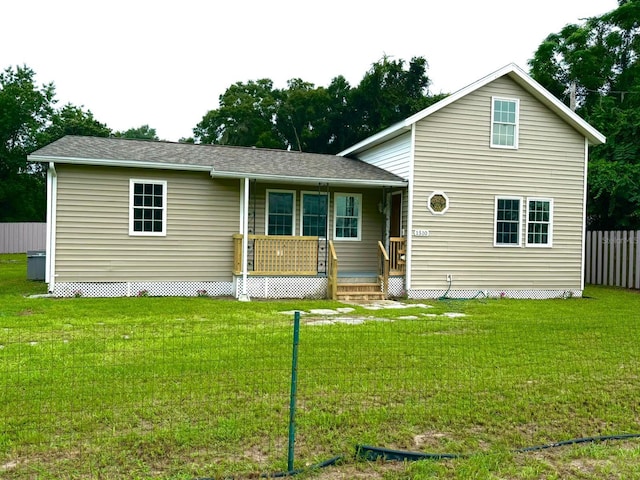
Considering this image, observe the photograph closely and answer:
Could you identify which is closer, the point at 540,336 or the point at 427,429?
the point at 427,429

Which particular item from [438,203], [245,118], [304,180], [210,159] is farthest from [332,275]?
[245,118]

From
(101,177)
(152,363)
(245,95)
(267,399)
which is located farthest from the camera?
(245,95)

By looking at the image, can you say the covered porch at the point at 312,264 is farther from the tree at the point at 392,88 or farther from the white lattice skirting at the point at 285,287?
the tree at the point at 392,88

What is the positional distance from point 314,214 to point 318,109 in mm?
21107

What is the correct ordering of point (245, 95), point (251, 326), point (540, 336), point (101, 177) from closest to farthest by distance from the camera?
point (540, 336)
point (251, 326)
point (101, 177)
point (245, 95)

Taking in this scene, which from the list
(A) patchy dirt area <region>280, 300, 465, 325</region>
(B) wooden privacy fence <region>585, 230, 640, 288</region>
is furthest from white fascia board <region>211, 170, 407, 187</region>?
(B) wooden privacy fence <region>585, 230, 640, 288</region>

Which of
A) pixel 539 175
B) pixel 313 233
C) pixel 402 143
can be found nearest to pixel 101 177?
pixel 313 233

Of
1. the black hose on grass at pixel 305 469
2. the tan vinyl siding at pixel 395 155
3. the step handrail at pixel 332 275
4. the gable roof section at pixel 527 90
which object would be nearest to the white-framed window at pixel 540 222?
the gable roof section at pixel 527 90

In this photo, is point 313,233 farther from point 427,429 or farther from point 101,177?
point 427,429

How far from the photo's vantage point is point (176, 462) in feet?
11.6

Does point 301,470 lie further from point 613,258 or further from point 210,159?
point 613,258

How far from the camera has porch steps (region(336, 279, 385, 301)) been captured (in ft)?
42.1

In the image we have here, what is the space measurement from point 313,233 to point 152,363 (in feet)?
29.7

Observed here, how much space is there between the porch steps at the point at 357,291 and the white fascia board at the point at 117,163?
4330 mm
